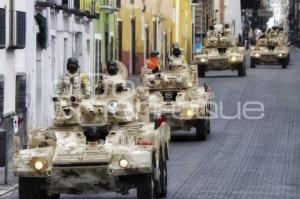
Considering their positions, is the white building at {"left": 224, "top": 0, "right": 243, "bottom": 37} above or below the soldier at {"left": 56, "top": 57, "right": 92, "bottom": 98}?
above

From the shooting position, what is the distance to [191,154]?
24.5 meters

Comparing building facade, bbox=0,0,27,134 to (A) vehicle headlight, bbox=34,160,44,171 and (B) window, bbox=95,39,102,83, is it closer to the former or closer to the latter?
(A) vehicle headlight, bbox=34,160,44,171

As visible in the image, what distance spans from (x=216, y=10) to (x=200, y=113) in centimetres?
8018

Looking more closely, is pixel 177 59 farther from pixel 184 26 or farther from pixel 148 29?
pixel 184 26

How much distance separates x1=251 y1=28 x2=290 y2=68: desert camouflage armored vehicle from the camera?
64375 millimetres

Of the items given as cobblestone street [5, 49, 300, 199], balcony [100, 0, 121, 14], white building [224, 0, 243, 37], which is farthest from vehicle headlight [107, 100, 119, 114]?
white building [224, 0, 243, 37]

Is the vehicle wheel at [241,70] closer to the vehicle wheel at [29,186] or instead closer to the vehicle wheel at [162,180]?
the vehicle wheel at [162,180]

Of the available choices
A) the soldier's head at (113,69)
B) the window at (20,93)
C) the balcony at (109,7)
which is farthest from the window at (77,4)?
the soldier's head at (113,69)

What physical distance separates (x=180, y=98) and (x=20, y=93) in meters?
4.50

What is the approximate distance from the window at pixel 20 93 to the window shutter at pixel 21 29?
74 cm

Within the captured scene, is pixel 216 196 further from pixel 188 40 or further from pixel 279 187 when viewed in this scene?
pixel 188 40

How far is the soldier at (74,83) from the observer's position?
17016 mm

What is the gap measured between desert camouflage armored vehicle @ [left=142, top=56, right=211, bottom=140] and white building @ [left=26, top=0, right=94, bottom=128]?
2659 millimetres

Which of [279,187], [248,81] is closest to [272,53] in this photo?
[248,81]
